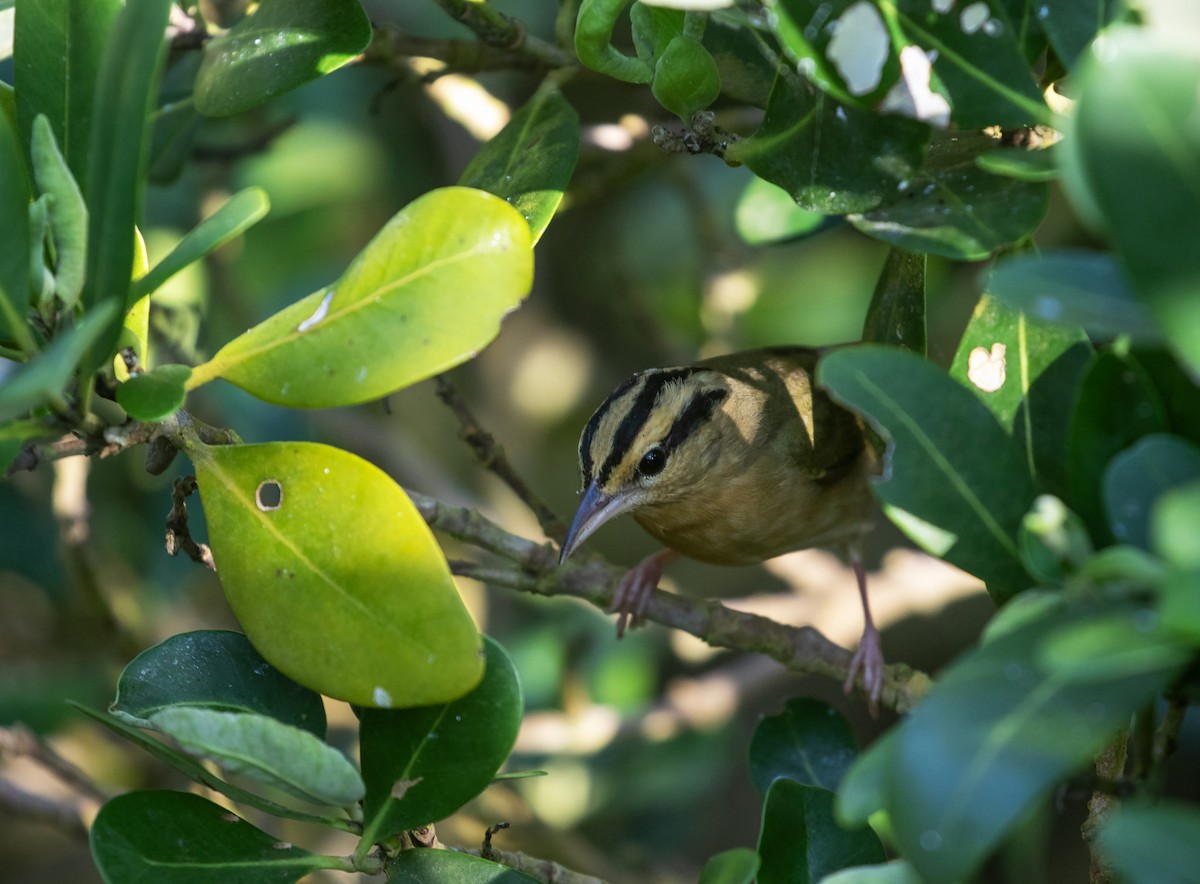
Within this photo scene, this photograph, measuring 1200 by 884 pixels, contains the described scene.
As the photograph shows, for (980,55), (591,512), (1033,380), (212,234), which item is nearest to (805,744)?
(591,512)

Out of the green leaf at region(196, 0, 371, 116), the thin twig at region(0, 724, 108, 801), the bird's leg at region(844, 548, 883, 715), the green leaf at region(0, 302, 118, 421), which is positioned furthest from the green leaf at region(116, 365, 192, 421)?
the thin twig at region(0, 724, 108, 801)

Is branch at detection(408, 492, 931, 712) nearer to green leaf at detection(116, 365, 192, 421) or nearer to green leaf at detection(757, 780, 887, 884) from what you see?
green leaf at detection(757, 780, 887, 884)

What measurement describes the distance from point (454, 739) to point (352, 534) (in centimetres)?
41

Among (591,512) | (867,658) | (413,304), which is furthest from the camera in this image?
(867,658)

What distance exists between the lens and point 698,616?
3.23 metres

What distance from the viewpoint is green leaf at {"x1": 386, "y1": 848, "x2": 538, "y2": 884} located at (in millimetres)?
2062

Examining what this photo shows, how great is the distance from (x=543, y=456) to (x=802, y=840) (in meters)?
4.81

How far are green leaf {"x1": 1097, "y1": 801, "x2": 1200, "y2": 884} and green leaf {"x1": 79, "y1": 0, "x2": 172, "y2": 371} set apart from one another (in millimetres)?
1374

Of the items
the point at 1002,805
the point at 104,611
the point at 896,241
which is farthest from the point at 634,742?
the point at 1002,805

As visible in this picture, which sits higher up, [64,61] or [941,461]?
[64,61]

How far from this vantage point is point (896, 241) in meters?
2.16

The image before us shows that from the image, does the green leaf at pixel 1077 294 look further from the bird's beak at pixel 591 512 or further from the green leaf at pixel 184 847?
the bird's beak at pixel 591 512

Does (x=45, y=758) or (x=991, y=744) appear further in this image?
(x=45, y=758)

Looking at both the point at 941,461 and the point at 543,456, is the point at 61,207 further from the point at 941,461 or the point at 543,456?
the point at 543,456
